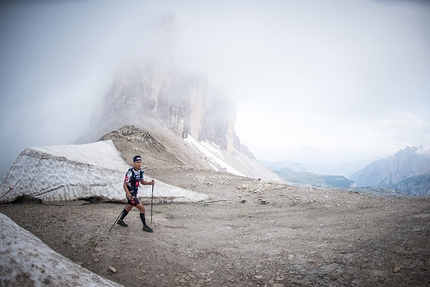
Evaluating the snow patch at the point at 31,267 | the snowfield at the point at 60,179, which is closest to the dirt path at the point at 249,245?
the snowfield at the point at 60,179

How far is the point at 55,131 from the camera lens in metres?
119

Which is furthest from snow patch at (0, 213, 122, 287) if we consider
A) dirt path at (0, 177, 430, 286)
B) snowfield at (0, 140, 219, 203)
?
snowfield at (0, 140, 219, 203)

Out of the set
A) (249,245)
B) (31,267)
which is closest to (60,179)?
(31,267)

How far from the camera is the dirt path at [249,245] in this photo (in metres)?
4.61

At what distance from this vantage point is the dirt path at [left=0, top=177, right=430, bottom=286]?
181 inches

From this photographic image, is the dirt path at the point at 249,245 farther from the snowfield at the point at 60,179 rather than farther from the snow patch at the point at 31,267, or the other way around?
the snow patch at the point at 31,267

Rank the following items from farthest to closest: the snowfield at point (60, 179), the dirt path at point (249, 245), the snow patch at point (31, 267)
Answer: the snowfield at point (60, 179) → the dirt path at point (249, 245) → the snow patch at point (31, 267)

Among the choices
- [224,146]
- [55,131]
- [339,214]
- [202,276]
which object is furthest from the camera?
[224,146]

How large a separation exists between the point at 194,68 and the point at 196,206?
13661 centimetres

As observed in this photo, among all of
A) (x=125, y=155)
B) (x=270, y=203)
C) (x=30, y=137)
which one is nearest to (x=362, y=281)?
(x=270, y=203)

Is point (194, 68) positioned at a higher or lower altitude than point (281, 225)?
higher

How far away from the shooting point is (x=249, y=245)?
6.48 metres

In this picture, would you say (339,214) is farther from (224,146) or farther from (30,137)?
(30,137)

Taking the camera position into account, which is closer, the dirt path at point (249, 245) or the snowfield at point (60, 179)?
the dirt path at point (249, 245)
